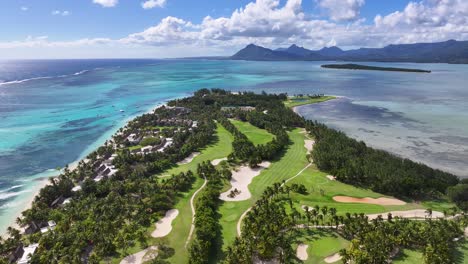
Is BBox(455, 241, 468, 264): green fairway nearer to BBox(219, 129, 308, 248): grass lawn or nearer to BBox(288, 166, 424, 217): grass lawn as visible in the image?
BBox(288, 166, 424, 217): grass lawn

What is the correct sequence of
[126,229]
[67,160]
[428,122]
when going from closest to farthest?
[126,229] < [67,160] < [428,122]

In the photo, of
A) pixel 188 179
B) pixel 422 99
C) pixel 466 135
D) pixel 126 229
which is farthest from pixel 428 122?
pixel 126 229

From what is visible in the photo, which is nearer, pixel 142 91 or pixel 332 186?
pixel 332 186

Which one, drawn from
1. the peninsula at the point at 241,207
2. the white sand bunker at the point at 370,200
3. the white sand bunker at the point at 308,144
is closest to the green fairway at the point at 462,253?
the peninsula at the point at 241,207

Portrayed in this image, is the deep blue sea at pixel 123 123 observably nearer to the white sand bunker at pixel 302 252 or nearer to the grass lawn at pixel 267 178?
the grass lawn at pixel 267 178

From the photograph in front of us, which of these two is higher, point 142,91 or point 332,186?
point 142,91

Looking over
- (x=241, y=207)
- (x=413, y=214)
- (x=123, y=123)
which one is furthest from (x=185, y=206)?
(x=123, y=123)

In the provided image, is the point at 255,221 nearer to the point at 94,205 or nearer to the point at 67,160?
the point at 94,205

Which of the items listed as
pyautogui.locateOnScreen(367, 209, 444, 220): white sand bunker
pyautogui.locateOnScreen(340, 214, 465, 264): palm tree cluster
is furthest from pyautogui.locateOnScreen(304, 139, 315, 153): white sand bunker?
pyautogui.locateOnScreen(340, 214, 465, 264): palm tree cluster
